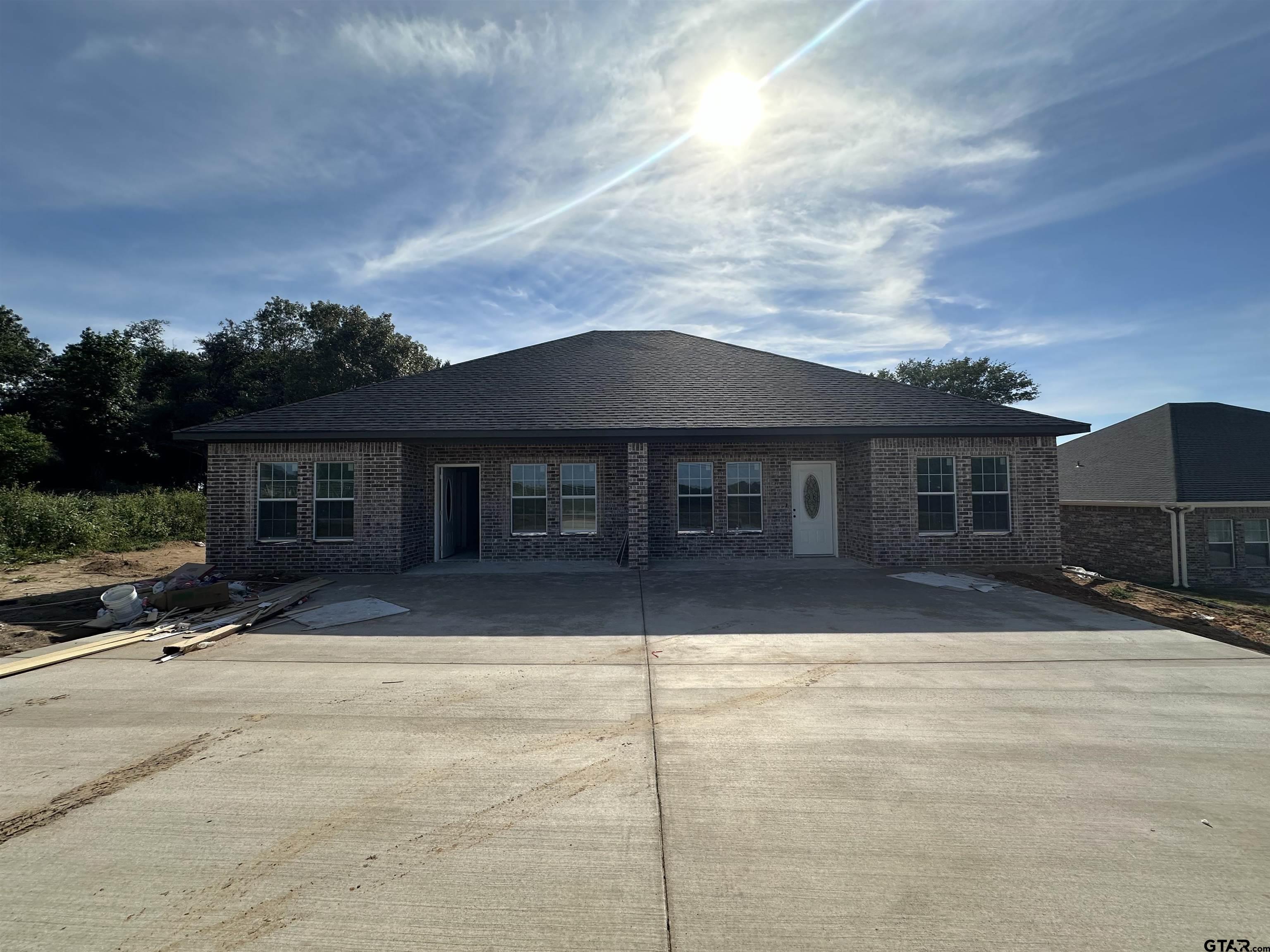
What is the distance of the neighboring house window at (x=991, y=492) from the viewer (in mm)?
13164

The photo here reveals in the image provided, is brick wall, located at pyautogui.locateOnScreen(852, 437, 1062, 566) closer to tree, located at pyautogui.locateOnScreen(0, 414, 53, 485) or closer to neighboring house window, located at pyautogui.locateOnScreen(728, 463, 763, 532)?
neighboring house window, located at pyautogui.locateOnScreen(728, 463, 763, 532)

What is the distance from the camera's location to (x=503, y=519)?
46.2ft

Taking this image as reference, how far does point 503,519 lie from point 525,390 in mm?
3155

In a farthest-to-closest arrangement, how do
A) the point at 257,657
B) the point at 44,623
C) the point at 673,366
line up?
1. the point at 673,366
2. the point at 44,623
3. the point at 257,657

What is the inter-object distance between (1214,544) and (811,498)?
1158 centimetres

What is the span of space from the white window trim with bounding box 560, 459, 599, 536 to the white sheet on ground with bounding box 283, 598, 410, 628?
500cm

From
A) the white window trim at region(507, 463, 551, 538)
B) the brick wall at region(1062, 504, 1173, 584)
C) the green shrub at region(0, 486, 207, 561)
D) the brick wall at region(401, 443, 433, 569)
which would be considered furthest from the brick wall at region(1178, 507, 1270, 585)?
the green shrub at region(0, 486, 207, 561)

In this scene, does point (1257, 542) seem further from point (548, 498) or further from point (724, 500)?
point (548, 498)

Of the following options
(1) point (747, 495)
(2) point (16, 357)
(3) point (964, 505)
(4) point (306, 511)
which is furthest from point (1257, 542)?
(2) point (16, 357)

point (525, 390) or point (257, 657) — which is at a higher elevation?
point (525, 390)

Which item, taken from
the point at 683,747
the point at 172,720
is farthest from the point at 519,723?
the point at 172,720

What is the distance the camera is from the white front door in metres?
14.4

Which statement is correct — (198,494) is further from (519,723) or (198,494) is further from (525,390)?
(519,723)

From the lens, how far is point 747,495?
14.3m
